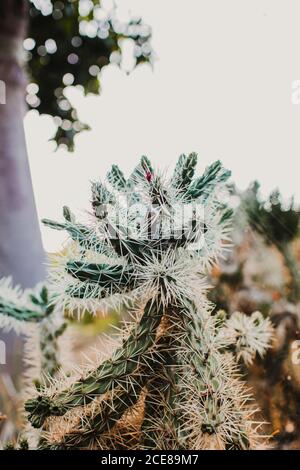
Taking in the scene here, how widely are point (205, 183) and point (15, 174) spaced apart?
58cm

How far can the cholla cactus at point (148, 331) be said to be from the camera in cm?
101

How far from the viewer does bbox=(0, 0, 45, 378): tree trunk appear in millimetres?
1373

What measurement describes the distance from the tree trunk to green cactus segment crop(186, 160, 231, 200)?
1.60 feet

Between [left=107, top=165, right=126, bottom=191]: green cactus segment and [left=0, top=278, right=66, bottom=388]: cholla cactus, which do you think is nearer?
[left=107, top=165, right=126, bottom=191]: green cactus segment

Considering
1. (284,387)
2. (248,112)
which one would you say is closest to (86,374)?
(284,387)

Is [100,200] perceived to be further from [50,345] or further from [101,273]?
[50,345]

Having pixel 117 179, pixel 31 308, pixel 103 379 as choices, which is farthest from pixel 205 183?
pixel 31 308

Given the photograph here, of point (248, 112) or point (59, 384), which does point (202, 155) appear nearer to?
point (248, 112)

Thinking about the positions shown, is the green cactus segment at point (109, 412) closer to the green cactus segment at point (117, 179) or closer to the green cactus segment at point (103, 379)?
the green cactus segment at point (103, 379)

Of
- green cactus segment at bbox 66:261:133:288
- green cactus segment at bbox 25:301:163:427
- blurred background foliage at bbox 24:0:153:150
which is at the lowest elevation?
green cactus segment at bbox 25:301:163:427
